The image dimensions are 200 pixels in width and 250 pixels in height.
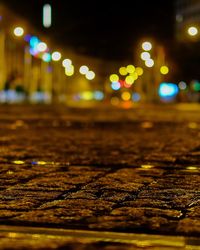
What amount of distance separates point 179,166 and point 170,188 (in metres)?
→ 2.27

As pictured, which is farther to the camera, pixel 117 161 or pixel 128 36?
pixel 128 36

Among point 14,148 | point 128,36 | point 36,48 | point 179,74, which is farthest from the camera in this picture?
point 128,36

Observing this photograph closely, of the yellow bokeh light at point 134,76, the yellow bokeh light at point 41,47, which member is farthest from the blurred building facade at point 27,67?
the yellow bokeh light at point 134,76

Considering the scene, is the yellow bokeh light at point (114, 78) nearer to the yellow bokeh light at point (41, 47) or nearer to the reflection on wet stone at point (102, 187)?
the yellow bokeh light at point (41, 47)

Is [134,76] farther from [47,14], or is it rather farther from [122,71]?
[47,14]

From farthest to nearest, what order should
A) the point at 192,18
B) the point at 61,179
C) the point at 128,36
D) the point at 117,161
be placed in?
the point at 192,18 → the point at 128,36 → the point at 117,161 → the point at 61,179

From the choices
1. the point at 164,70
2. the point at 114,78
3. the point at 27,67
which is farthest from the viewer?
the point at 114,78

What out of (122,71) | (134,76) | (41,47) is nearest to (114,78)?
(122,71)

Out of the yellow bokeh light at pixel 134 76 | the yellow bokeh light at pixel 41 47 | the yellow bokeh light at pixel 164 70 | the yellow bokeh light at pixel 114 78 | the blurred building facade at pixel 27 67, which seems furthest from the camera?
the yellow bokeh light at pixel 114 78

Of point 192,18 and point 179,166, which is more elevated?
point 192,18

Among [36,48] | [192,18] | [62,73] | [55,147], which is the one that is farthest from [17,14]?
[55,147]

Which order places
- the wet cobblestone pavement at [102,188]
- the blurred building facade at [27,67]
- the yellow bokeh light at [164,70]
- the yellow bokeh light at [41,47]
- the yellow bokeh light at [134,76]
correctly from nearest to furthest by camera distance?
the wet cobblestone pavement at [102,188], the yellow bokeh light at [41,47], the blurred building facade at [27,67], the yellow bokeh light at [164,70], the yellow bokeh light at [134,76]

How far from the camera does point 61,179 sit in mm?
7520

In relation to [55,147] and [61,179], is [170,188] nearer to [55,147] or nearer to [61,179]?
[61,179]
